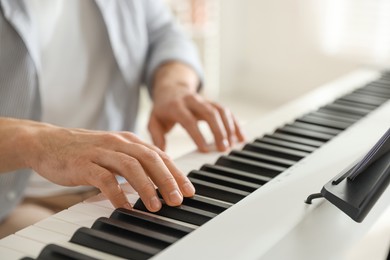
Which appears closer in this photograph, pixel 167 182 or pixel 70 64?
pixel 167 182

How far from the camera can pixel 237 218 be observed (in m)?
0.86

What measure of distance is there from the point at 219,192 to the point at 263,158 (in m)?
0.18

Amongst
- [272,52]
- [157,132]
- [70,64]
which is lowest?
[272,52]

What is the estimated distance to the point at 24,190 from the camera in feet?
4.62

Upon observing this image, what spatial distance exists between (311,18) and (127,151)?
10.1 ft

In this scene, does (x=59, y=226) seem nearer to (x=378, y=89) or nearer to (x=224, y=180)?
(x=224, y=180)

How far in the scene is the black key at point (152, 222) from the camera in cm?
82

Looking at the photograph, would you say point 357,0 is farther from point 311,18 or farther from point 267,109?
point 267,109

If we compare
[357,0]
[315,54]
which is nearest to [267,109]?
[315,54]

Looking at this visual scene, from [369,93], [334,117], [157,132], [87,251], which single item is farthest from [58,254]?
[369,93]

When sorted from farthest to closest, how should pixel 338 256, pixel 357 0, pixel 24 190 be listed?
pixel 357 0
pixel 24 190
pixel 338 256

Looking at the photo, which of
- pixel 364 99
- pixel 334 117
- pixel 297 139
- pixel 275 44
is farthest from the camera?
pixel 275 44

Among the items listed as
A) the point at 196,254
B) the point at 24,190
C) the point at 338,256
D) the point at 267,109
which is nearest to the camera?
the point at 196,254

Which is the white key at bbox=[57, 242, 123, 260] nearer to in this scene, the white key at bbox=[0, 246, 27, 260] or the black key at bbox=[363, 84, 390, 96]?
the white key at bbox=[0, 246, 27, 260]
